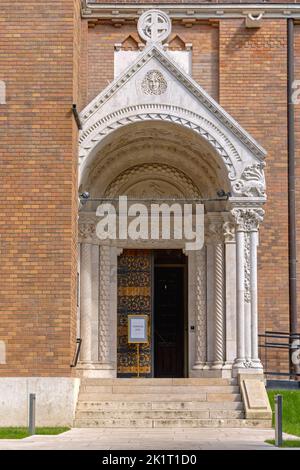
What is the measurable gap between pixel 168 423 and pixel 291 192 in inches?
254

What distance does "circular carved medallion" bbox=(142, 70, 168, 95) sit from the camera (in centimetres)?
1918

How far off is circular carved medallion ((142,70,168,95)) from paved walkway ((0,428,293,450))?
677 centimetres

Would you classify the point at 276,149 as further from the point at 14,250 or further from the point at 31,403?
the point at 31,403

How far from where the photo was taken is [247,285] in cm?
1908

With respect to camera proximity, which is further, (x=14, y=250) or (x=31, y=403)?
(x=14, y=250)

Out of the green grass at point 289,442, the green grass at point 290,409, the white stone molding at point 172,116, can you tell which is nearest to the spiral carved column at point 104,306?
the white stone molding at point 172,116

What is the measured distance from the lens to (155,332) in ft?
72.6

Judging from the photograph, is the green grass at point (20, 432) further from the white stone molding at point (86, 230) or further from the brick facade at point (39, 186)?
the white stone molding at point (86, 230)

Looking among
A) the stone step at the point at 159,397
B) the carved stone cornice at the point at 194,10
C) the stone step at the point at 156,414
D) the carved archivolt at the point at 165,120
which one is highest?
the carved stone cornice at the point at 194,10

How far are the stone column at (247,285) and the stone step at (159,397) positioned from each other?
1000 mm

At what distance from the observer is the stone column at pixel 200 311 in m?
20.8
